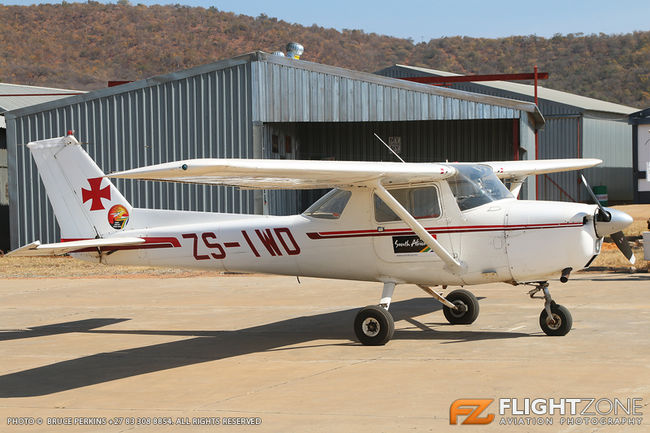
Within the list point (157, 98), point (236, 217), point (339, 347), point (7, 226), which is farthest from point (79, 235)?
point (7, 226)

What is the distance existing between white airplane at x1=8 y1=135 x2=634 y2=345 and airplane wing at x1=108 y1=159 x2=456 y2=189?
0.06 ft

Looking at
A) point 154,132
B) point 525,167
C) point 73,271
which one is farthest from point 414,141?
point 525,167

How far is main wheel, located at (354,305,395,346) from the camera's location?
1054cm

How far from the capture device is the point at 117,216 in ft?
41.9

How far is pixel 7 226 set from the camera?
101ft

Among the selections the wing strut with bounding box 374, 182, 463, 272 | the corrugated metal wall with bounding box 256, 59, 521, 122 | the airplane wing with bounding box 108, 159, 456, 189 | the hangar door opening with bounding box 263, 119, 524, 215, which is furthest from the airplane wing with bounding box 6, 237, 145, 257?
the hangar door opening with bounding box 263, 119, 524, 215

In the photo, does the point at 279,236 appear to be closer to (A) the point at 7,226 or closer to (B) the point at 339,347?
(B) the point at 339,347

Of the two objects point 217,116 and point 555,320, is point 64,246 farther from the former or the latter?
point 217,116

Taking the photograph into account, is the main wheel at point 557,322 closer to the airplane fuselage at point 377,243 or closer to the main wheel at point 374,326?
the airplane fuselage at point 377,243

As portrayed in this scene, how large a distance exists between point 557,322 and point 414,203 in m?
2.33

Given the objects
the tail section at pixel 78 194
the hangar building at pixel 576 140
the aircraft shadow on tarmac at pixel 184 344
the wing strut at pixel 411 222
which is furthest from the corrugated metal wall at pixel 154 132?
the hangar building at pixel 576 140

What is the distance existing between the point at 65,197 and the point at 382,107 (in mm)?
12419

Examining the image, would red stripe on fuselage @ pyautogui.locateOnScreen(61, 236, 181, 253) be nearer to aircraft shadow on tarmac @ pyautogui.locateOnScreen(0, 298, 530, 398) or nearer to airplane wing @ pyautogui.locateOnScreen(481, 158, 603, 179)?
aircraft shadow on tarmac @ pyautogui.locateOnScreen(0, 298, 530, 398)

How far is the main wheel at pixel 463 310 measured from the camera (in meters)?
12.1
